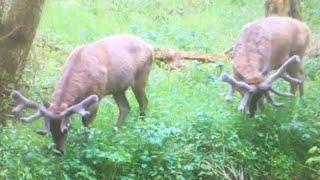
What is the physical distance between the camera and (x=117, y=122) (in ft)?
35.5

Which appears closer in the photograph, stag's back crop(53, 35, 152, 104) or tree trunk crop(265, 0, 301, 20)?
stag's back crop(53, 35, 152, 104)

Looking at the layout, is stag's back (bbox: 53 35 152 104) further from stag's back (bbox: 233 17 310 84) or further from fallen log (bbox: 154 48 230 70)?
fallen log (bbox: 154 48 230 70)

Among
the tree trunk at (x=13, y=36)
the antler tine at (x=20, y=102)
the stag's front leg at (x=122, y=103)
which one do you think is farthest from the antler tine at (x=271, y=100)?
the tree trunk at (x=13, y=36)

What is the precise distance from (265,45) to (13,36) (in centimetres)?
448

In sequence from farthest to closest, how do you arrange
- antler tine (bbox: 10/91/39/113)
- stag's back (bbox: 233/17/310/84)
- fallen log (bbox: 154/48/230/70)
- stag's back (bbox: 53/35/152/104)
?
fallen log (bbox: 154/48/230/70) → stag's back (bbox: 233/17/310/84) → stag's back (bbox: 53/35/152/104) → antler tine (bbox: 10/91/39/113)

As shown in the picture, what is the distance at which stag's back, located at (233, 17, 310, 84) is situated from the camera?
452 inches

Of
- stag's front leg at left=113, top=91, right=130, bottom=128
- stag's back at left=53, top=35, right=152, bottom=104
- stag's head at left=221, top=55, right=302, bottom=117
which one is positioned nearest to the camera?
stag's back at left=53, top=35, right=152, bottom=104

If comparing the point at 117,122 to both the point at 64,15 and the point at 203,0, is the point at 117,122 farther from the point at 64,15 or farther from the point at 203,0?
the point at 203,0

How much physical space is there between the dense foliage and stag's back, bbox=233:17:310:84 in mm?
651

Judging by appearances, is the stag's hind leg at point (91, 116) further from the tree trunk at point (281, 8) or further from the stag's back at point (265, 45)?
the tree trunk at point (281, 8)

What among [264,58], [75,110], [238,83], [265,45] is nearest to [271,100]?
[238,83]

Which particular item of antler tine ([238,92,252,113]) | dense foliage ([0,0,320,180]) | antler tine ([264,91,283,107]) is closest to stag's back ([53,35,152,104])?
dense foliage ([0,0,320,180])

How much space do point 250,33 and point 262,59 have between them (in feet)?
2.20

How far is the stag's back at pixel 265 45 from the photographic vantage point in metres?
11.5
